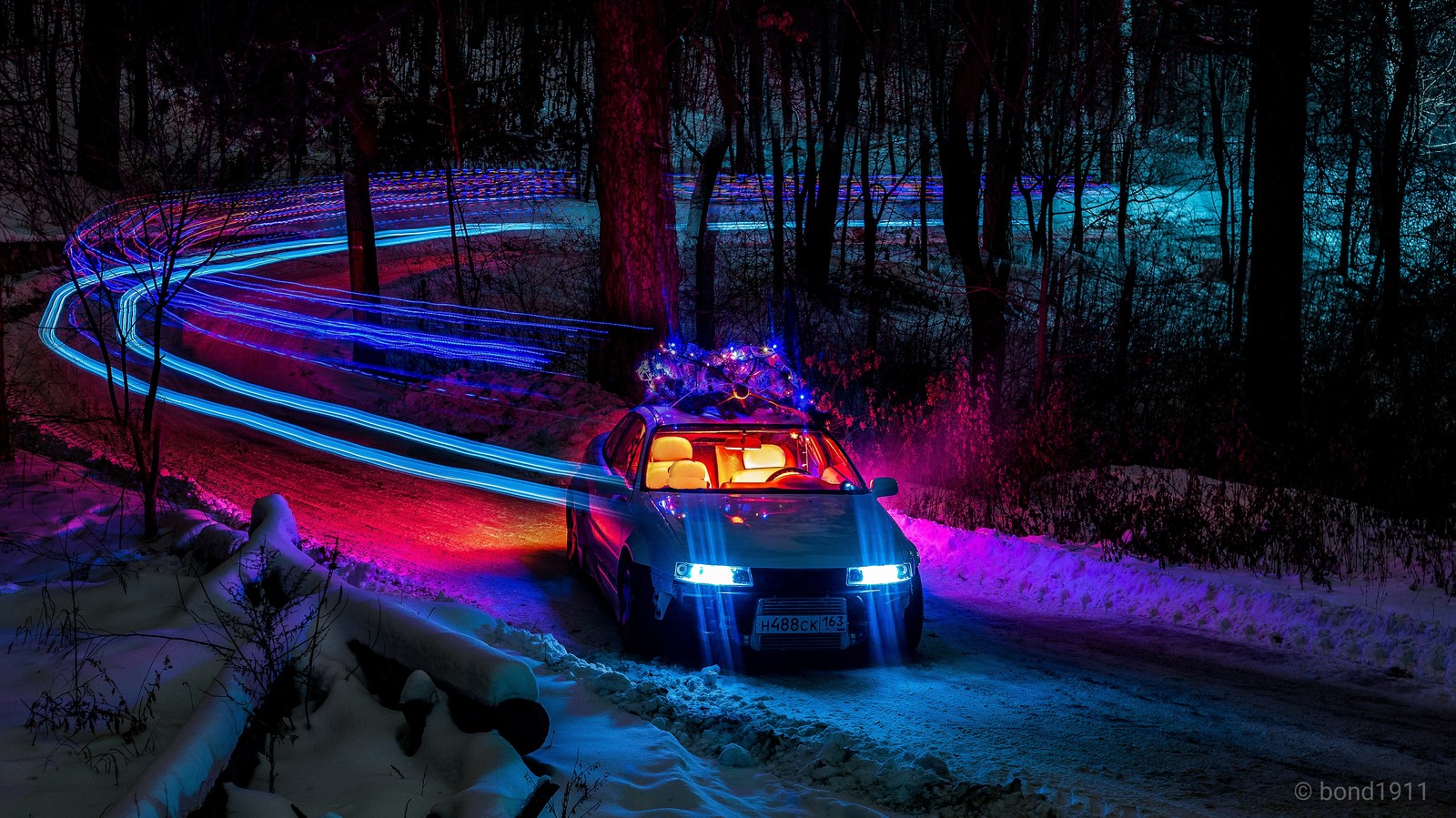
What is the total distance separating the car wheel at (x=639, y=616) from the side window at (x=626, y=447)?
126 cm

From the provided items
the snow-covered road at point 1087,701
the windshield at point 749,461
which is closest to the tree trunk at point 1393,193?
the snow-covered road at point 1087,701

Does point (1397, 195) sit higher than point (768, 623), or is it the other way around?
point (1397, 195)

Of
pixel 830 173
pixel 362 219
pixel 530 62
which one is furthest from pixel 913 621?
pixel 830 173

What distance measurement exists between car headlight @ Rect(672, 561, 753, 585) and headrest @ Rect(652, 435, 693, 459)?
1.82m

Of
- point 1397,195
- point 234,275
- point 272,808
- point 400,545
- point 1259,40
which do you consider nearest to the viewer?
point 272,808

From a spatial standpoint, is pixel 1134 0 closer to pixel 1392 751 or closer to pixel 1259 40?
pixel 1259 40

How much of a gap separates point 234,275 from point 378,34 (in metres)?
15.0

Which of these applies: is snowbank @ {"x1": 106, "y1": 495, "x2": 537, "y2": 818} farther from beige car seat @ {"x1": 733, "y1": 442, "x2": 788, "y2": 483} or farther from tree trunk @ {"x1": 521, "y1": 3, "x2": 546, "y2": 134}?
tree trunk @ {"x1": 521, "y1": 3, "x2": 546, "y2": 134}

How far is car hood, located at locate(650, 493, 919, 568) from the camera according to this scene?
6.73 m

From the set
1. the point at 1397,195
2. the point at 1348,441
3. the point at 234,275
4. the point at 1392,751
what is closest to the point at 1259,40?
the point at 1348,441

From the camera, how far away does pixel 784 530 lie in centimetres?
709

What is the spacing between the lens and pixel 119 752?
423 centimetres

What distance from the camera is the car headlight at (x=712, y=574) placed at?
6.63 m

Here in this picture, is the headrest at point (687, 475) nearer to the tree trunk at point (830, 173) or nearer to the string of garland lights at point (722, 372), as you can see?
the string of garland lights at point (722, 372)
